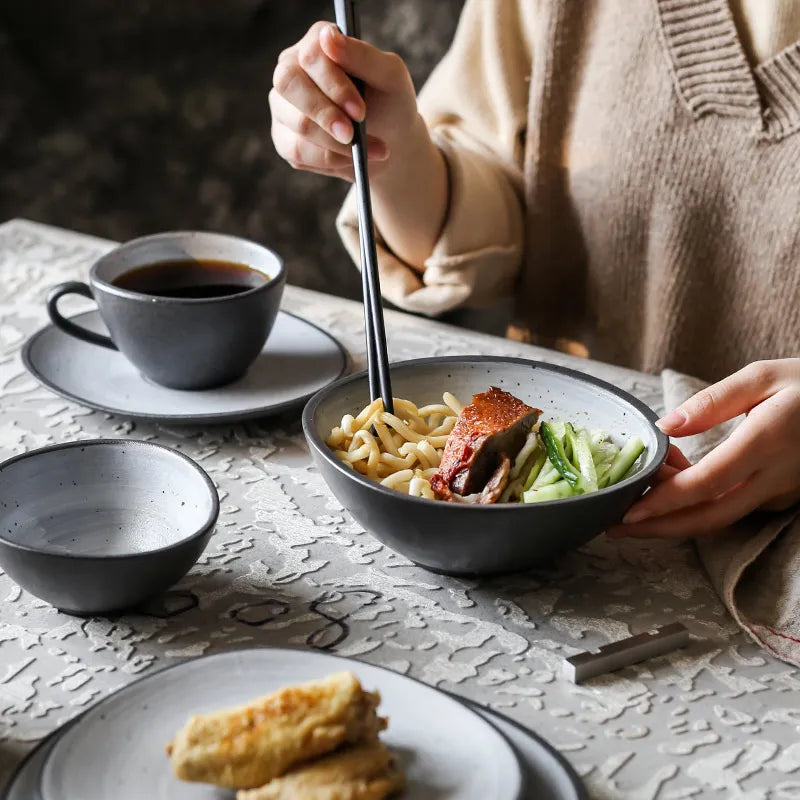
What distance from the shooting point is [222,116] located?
2203 mm

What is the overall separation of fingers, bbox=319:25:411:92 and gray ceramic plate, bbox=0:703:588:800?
0.59 metres

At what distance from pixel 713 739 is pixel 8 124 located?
2.05 metres

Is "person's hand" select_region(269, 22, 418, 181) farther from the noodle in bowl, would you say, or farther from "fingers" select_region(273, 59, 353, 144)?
the noodle in bowl

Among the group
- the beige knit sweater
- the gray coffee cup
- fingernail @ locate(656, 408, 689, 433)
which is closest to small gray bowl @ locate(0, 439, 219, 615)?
the gray coffee cup

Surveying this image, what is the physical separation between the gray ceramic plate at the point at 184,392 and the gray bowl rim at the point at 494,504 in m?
0.15

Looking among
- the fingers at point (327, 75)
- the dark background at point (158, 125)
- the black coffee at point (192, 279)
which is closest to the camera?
the fingers at point (327, 75)

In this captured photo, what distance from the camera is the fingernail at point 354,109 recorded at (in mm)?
946

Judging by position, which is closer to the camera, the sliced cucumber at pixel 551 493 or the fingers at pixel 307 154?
the sliced cucumber at pixel 551 493

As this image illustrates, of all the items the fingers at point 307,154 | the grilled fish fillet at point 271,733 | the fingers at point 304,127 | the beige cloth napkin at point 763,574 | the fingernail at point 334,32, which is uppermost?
the fingernail at point 334,32

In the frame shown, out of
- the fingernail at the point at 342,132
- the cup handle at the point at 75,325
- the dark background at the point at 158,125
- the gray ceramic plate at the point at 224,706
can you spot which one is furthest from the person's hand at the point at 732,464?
the dark background at the point at 158,125

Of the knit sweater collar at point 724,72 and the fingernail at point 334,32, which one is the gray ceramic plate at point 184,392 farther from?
the knit sweater collar at point 724,72

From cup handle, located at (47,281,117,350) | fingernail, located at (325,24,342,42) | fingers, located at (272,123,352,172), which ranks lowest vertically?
cup handle, located at (47,281,117,350)

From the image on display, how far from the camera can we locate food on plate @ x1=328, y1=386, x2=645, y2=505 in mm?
764

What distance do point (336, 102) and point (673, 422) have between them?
409mm
